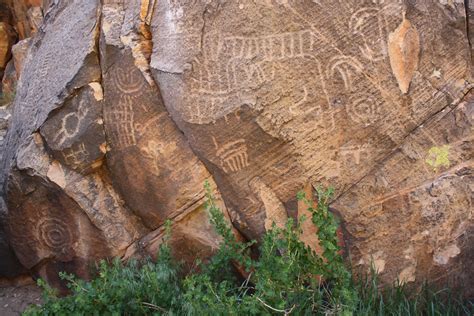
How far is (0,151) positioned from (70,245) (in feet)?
3.15

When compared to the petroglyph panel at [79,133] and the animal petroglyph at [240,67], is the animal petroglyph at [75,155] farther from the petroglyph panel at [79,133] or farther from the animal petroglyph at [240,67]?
the animal petroglyph at [240,67]

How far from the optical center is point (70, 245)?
134 inches

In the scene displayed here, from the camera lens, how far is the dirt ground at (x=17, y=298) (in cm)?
357

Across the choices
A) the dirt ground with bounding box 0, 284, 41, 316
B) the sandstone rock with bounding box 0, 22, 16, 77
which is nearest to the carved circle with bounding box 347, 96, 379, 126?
the dirt ground with bounding box 0, 284, 41, 316

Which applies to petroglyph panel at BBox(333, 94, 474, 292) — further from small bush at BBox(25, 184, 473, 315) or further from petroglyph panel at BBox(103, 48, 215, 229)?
petroglyph panel at BBox(103, 48, 215, 229)

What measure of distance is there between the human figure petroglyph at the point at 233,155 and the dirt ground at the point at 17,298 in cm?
159

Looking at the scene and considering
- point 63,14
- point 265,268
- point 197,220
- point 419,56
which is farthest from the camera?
point 63,14

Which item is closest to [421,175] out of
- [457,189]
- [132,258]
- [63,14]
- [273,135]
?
[457,189]

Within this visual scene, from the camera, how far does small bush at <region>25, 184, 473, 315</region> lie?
8.13 feet

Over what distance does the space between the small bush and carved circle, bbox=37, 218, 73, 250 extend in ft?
1.62

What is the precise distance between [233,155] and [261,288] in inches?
31.3

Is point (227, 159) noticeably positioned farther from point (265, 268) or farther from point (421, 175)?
point (421, 175)

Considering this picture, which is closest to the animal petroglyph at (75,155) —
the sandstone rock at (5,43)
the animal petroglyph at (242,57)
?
the animal petroglyph at (242,57)

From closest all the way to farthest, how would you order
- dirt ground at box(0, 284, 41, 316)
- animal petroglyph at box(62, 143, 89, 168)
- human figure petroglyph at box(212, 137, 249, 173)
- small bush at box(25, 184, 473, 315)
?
small bush at box(25, 184, 473, 315) < human figure petroglyph at box(212, 137, 249, 173) < animal petroglyph at box(62, 143, 89, 168) < dirt ground at box(0, 284, 41, 316)
